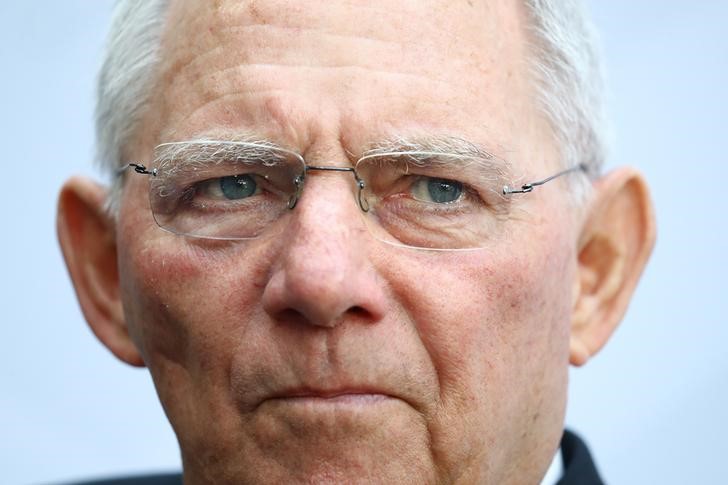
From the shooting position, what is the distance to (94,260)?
3104mm

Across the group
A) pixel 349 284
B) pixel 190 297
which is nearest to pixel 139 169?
pixel 190 297

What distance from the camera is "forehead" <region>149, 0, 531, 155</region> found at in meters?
2.48

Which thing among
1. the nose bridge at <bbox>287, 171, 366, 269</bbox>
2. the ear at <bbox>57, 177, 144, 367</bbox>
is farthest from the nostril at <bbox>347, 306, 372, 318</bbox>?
the ear at <bbox>57, 177, 144, 367</bbox>

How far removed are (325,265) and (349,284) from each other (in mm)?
64

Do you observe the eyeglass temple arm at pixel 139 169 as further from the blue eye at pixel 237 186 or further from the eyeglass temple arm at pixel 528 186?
the eyeglass temple arm at pixel 528 186

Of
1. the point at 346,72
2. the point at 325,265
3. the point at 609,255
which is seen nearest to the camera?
the point at 325,265

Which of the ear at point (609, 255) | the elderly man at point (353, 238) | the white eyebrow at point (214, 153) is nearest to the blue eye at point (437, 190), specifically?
the elderly man at point (353, 238)

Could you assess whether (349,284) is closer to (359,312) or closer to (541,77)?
(359,312)

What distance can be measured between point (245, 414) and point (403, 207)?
23.1 inches

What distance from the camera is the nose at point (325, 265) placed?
2.30 meters

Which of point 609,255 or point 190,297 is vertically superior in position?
point 609,255

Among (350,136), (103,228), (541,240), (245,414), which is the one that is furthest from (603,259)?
(103,228)

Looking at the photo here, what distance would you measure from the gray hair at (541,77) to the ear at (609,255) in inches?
3.4

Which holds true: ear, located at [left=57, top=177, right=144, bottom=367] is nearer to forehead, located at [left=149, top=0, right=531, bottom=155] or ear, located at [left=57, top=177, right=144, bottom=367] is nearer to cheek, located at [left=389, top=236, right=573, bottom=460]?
forehead, located at [left=149, top=0, right=531, bottom=155]
